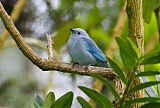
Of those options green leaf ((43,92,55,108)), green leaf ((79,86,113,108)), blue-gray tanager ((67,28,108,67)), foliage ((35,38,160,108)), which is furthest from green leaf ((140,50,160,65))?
blue-gray tanager ((67,28,108,67))

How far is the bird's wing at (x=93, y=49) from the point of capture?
1.26 meters

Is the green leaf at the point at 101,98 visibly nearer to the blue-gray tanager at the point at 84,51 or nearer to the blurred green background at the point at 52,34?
the blue-gray tanager at the point at 84,51

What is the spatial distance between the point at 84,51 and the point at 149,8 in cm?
22

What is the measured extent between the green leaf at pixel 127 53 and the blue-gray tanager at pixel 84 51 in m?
0.59

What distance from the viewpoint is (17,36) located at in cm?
79

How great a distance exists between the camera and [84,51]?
1.33m

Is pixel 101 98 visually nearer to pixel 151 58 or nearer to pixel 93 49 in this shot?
pixel 151 58

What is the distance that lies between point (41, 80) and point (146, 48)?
0.45m

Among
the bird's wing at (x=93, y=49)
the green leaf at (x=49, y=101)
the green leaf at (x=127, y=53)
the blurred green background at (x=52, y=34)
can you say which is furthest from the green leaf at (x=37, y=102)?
the blurred green background at (x=52, y=34)

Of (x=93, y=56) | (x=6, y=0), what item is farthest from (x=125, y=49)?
(x=6, y=0)

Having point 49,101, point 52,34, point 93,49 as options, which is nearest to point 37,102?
point 49,101

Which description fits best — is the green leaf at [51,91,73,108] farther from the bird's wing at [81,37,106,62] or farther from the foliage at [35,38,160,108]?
the bird's wing at [81,37,106,62]

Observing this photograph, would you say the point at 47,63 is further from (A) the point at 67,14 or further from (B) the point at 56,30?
(A) the point at 67,14

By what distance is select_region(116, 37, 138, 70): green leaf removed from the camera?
0.60 metres
